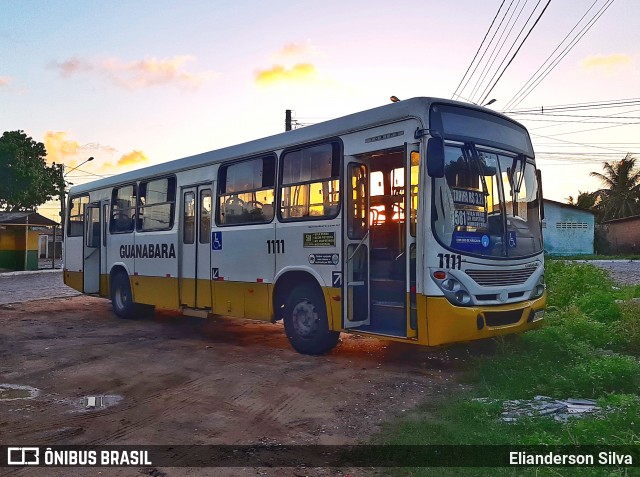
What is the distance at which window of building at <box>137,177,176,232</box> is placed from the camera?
11.5 metres

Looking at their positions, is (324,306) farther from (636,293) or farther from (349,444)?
(636,293)

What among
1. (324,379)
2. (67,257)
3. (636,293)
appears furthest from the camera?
(67,257)

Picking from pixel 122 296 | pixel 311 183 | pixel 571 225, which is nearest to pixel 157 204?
pixel 122 296

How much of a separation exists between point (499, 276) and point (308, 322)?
2939 mm

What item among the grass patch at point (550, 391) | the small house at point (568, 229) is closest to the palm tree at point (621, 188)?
the small house at point (568, 229)

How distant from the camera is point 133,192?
12.8m

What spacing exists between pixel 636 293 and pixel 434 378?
787 cm

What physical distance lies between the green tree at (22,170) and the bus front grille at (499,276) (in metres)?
34.2

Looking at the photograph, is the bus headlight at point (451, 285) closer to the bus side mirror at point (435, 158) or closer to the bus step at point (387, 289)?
the bus step at point (387, 289)

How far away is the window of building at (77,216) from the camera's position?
1480 cm

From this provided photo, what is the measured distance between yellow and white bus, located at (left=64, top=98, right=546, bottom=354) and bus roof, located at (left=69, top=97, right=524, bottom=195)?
2 centimetres

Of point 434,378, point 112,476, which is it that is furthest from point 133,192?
point 112,476

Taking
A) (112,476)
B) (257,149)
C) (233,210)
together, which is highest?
(257,149)

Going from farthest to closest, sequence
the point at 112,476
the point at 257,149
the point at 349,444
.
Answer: the point at 257,149
the point at 349,444
the point at 112,476
